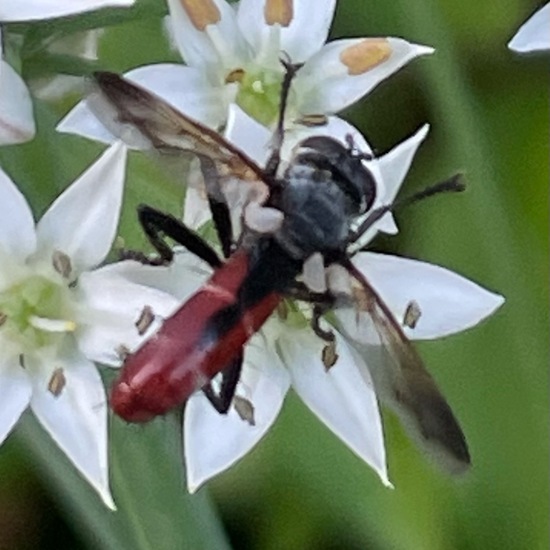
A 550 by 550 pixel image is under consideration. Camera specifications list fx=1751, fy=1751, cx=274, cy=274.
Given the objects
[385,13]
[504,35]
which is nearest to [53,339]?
[385,13]

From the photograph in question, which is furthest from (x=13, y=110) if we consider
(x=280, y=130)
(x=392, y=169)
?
(x=392, y=169)

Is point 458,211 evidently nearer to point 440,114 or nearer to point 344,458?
point 440,114

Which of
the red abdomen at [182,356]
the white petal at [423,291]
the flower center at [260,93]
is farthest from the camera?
the flower center at [260,93]

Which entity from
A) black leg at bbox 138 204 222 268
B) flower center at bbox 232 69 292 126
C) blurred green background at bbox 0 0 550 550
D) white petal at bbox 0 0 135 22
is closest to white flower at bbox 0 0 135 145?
white petal at bbox 0 0 135 22

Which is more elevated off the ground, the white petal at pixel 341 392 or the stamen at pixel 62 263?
the stamen at pixel 62 263

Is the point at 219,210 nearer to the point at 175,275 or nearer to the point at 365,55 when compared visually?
the point at 175,275

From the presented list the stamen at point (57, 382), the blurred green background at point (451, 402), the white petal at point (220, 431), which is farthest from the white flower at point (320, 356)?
the blurred green background at point (451, 402)

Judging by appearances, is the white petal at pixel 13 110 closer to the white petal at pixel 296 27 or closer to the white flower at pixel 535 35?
the white petal at pixel 296 27
